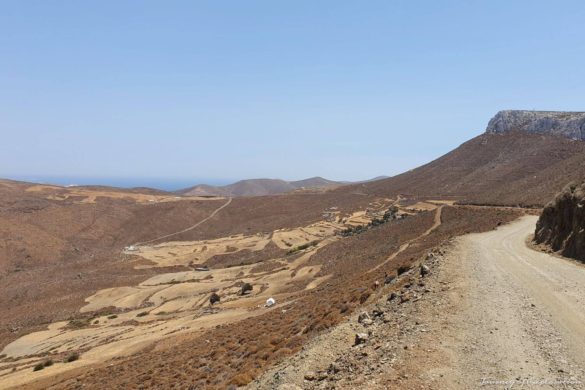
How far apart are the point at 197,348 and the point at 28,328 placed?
34482 millimetres

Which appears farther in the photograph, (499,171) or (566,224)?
(499,171)

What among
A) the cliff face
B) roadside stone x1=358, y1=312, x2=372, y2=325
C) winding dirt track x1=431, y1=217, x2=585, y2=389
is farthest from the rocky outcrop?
roadside stone x1=358, y1=312, x2=372, y2=325

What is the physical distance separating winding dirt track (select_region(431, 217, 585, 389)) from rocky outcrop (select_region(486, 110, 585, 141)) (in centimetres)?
10888

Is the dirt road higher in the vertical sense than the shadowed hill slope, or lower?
lower

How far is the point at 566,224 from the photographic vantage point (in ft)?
84.8

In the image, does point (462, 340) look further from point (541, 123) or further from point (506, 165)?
point (541, 123)

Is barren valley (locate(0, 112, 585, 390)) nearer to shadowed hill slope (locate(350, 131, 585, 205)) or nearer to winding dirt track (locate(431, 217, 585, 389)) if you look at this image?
winding dirt track (locate(431, 217, 585, 389))

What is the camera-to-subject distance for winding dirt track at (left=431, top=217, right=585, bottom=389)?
9.29 metres

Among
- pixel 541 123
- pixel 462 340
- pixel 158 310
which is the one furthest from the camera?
pixel 541 123

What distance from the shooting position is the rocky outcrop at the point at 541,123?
364ft

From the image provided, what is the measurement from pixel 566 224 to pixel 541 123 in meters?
117

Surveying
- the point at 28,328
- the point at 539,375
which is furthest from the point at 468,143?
the point at 539,375

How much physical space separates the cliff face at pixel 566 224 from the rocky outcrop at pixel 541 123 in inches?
3823

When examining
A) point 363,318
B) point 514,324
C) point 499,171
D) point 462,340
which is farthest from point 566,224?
point 499,171
